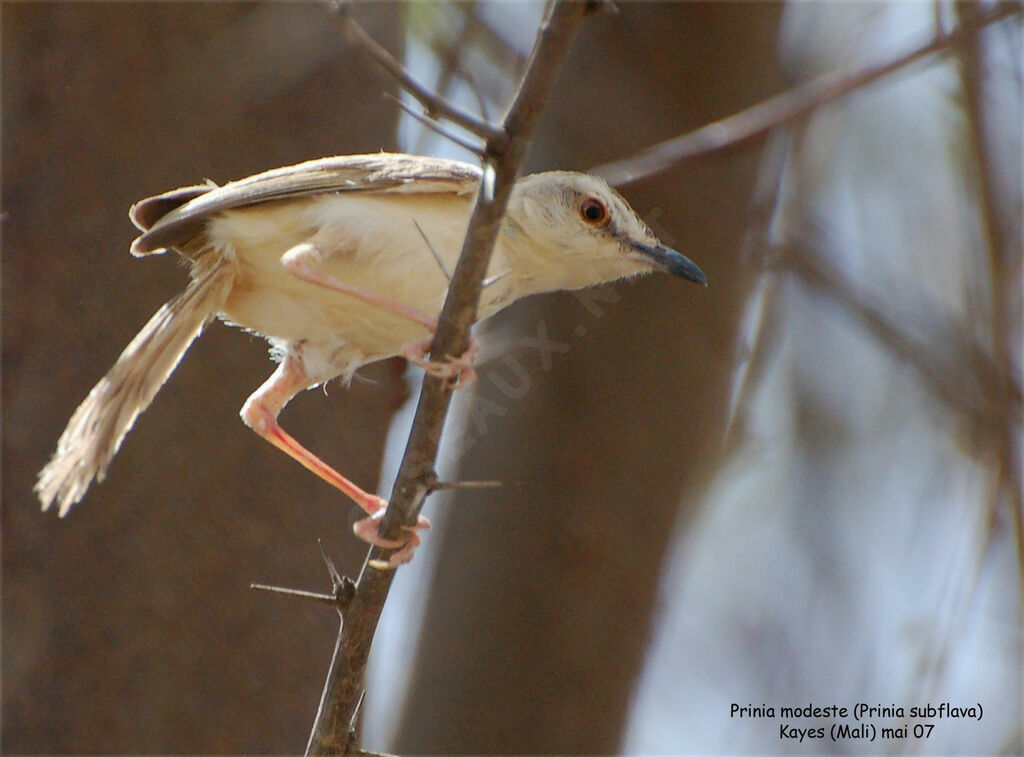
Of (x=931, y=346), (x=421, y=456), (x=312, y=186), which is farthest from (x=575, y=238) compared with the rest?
(x=931, y=346)

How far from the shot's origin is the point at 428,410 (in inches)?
112

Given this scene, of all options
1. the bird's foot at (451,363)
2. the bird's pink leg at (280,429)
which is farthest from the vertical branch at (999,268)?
the bird's pink leg at (280,429)

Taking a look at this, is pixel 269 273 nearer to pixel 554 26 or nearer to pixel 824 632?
pixel 554 26

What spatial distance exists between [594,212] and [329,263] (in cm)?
114

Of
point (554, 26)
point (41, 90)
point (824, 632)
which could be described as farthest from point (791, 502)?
point (554, 26)

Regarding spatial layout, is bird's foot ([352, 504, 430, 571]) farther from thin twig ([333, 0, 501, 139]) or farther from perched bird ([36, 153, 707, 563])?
thin twig ([333, 0, 501, 139])

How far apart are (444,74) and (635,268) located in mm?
1959

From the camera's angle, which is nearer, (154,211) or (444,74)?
(154,211)

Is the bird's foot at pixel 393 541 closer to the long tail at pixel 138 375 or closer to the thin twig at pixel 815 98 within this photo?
the long tail at pixel 138 375

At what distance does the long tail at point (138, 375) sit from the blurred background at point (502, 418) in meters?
0.94

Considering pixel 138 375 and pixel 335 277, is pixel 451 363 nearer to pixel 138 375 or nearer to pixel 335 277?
pixel 335 277

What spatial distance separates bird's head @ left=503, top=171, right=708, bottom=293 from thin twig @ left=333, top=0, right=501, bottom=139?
5.78 feet

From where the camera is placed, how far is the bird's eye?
14.5 feet

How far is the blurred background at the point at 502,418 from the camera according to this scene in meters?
4.88
